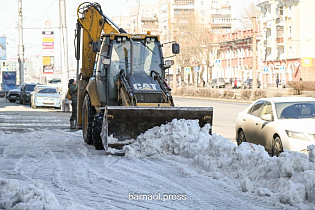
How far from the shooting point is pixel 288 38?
8956 centimetres

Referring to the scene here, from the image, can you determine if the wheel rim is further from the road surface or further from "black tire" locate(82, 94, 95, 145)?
"black tire" locate(82, 94, 95, 145)

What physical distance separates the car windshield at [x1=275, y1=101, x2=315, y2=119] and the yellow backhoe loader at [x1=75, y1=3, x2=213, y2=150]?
1531 mm

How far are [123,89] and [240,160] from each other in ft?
16.9

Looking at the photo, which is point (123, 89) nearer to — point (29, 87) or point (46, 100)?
point (46, 100)

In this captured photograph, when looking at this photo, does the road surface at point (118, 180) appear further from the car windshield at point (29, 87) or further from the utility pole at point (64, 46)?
the car windshield at point (29, 87)

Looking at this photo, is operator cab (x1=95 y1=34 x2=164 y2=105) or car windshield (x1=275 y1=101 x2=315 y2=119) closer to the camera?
car windshield (x1=275 y1=101 x2=315 y2=119)

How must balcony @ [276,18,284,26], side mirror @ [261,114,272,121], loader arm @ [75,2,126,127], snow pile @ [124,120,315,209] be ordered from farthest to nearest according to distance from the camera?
balcony @ [276,18,284,26] → loader arm @ [75,2,126,127] → side mirror @ [261,114,272,121] → snow pile @ [124,120,315,209]

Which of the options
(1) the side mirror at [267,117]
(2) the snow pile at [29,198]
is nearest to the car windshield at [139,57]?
(1) the side mirror at [267,117]

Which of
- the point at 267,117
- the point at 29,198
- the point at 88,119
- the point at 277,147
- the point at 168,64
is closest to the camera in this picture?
the point at 29,198

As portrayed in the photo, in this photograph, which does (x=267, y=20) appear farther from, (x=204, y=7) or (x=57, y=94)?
(x=204, y=7)

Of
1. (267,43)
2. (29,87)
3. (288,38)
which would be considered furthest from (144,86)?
(267,43)

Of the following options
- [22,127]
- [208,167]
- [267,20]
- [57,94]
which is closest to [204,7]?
[267,20]

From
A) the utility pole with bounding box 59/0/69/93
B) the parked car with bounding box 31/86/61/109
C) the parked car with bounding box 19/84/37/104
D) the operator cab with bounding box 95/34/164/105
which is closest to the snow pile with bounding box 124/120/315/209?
the operator cab with bounding box 95/34/164/105

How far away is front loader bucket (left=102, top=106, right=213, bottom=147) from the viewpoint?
13000mm
